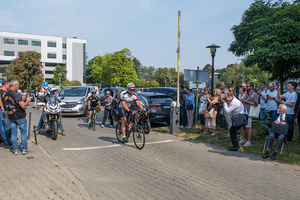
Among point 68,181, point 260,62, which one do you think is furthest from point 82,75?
point 68,181

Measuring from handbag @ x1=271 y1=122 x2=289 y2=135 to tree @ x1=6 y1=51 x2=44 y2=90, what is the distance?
152 ft

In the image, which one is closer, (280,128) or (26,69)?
(280,128)

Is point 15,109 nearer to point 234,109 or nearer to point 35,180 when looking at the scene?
point 35,180

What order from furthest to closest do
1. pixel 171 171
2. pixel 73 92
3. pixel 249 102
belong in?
pixel 73 92 → pixel 249 102 → pixel 171 171

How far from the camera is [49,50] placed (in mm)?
77812

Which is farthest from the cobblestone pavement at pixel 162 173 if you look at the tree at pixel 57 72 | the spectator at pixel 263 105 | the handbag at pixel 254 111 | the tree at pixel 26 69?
the tree at pixel 57 72

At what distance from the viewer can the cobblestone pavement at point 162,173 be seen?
176 inches

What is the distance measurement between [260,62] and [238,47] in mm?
11888

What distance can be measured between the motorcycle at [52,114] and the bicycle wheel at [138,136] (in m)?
3.00

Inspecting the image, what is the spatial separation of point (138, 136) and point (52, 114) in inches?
136

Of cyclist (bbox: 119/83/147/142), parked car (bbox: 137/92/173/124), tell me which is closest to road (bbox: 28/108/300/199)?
cyclist (bbox: 119/83/147/142)

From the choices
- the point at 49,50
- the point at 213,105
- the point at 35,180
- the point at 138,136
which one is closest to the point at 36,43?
the point at 49,50

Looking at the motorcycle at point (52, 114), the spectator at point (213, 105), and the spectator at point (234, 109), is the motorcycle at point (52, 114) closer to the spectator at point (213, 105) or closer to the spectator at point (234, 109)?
the spectator at point (213, 105)

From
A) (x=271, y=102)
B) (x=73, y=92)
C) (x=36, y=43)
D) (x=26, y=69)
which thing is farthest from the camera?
(x=36, y=43)
